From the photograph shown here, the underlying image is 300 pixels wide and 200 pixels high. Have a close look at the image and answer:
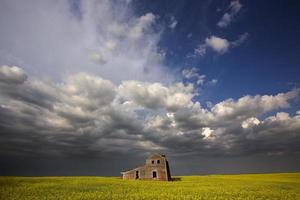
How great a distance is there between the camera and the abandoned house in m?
71.4

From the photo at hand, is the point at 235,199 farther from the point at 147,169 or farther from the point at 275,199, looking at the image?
the point at 147,169

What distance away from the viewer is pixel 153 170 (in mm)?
72562

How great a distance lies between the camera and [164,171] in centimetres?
7144

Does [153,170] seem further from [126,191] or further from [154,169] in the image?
[126,191]

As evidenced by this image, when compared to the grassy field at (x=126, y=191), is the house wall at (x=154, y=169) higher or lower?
higher

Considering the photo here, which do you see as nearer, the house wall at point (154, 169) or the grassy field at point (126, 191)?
the grassy field at point (126, 191)

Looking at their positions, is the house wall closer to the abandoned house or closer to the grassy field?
the abandoned house

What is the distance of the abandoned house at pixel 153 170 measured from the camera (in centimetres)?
7141

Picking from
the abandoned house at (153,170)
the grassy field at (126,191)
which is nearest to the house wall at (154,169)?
the abandoned house at (153,170)

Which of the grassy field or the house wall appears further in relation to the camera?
the house wall

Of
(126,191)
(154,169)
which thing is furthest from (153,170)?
(126,191)

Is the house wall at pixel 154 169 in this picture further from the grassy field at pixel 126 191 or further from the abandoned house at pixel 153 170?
the grassy field at pixel 126 191

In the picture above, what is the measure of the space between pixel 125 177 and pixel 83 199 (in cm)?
5467

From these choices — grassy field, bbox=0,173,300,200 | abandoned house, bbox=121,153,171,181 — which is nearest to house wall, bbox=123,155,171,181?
abandoned house, bbox=121,153,171,181
